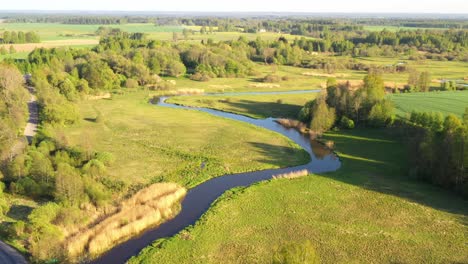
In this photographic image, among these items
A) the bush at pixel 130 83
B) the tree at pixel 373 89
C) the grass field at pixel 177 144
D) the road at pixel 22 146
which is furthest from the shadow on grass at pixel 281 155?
the bush at pixel 130 83

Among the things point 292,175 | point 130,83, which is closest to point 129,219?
point 292,175

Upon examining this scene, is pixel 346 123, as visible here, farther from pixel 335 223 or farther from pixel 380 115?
pixel 335 223

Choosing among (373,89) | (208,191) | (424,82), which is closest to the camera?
(208,191)

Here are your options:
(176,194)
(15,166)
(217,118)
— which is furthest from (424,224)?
(217,118)

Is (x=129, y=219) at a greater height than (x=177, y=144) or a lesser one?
lesser

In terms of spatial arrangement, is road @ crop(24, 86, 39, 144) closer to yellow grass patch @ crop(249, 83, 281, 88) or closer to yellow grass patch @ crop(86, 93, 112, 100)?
yellow grass patch @ crop(86, 93, 112, 100)

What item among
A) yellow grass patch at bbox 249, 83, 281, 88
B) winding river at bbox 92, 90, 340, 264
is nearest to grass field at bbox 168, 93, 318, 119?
winding river at bbox 92, 90, 340, 264
